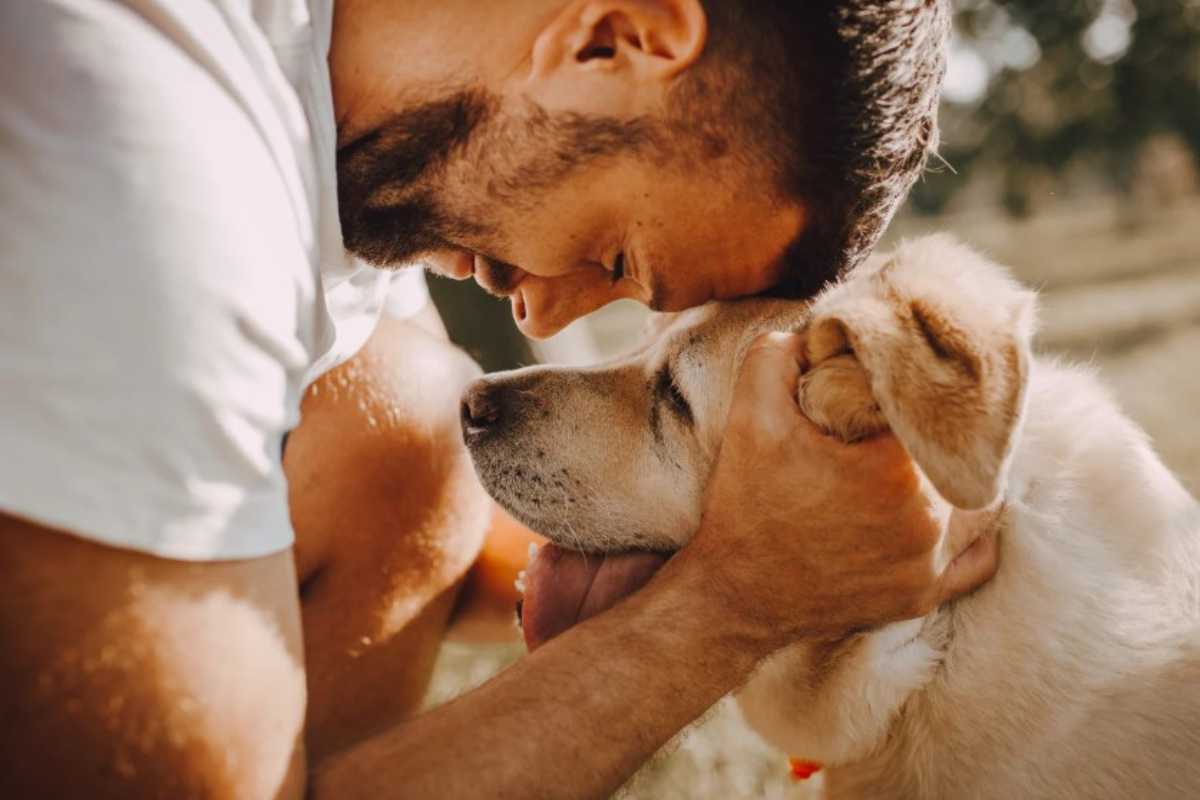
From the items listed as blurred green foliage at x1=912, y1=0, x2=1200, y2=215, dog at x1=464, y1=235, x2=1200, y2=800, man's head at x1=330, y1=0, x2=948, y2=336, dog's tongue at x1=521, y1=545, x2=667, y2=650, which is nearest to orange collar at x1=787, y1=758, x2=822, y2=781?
dog at x1=464, y1=235, x2=1200, y2=800

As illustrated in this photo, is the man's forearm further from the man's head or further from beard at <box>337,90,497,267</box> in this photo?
beard at <box>337,90,497,267</box>

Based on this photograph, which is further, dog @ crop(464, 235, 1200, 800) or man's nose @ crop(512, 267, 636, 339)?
man's nose @ crop(512, 267, 636, 339)

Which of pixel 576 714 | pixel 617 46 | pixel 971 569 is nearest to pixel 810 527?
pixel 971 569

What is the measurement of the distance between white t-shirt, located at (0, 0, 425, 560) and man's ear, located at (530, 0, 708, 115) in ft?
2.07

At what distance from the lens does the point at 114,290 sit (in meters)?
1.35

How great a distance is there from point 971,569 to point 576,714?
0.85m

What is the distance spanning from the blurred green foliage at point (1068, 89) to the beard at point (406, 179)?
28.1 meters

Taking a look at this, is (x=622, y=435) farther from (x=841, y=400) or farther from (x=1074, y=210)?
(x=1074, y=210)

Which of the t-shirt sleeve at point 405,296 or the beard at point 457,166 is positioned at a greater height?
the beard at point 457,166

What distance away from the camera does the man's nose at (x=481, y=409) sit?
2492 mm

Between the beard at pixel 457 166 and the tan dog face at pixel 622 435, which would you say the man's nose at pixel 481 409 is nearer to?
the tan dog face at pixel 622 435

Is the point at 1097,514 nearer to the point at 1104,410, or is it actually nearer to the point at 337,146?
the point at 1104,410

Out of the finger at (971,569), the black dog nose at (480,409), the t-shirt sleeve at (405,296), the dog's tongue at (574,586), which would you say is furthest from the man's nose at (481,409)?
the finger at (971,569)

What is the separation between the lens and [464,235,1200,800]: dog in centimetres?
175
